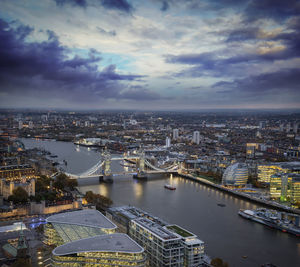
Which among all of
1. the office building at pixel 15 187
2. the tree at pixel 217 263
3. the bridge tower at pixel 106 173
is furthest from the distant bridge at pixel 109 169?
the tree at pixel 217 263

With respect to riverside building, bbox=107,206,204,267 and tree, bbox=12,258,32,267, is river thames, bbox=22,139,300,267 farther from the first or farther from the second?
tree, bbox=12,258,32,267

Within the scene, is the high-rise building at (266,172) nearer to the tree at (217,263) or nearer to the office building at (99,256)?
the tree at (217,263)

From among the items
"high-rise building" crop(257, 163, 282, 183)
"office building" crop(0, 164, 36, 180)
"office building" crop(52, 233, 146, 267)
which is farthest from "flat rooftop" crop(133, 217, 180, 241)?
"high-rise building" crop(257, 163, 282, 183)

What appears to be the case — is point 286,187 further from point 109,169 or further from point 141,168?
point 109,169

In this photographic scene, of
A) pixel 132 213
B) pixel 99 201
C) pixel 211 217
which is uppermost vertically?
pixel 132 213

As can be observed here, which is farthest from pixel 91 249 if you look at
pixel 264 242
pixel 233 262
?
pixel 264 242

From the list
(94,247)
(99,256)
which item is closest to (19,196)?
(94,247)
